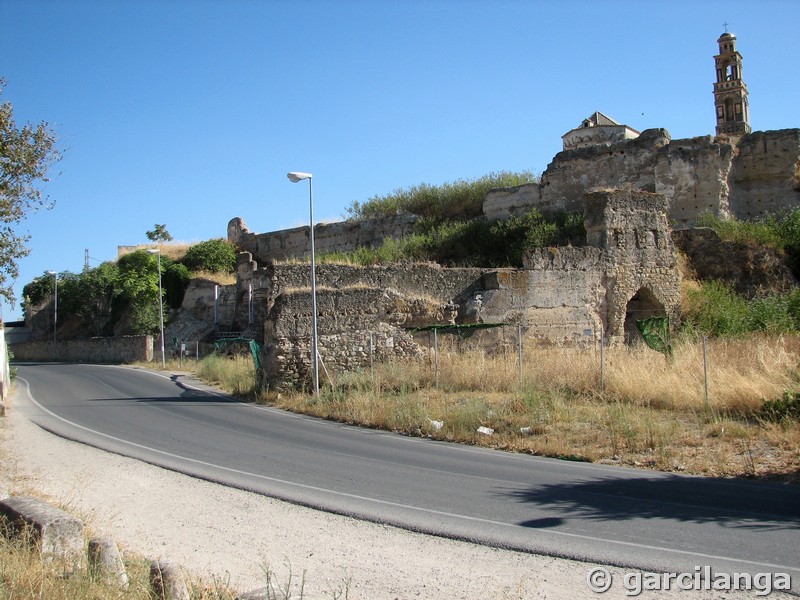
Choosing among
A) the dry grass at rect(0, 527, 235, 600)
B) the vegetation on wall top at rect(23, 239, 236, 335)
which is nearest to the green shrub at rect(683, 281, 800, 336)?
the dry grass at rect(0, 527, 235, 600)

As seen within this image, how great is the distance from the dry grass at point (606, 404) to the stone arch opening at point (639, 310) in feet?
14.0

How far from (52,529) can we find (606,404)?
37.7 ft

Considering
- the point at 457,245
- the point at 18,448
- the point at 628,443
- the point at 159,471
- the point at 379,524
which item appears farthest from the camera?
the point at 457,245

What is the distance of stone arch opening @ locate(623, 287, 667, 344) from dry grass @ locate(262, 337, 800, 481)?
4.28 m

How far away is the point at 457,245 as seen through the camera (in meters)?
30.7

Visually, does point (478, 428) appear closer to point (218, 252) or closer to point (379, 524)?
point (379, 524)

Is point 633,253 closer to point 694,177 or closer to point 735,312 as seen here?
point 735,312

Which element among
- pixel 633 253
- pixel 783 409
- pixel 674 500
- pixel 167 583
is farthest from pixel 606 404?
pixel 167 583

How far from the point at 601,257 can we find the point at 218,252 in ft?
101

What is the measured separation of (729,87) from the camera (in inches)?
2638

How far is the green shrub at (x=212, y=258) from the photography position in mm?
46875

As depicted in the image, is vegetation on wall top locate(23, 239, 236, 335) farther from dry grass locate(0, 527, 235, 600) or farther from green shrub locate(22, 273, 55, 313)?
dry grass locate(0, 527, 235, 600)

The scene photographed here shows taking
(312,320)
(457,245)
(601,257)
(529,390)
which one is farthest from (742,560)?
(457,245)

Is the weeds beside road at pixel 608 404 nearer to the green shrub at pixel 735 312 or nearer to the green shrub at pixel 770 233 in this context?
the green shrub at pixel 735 312
